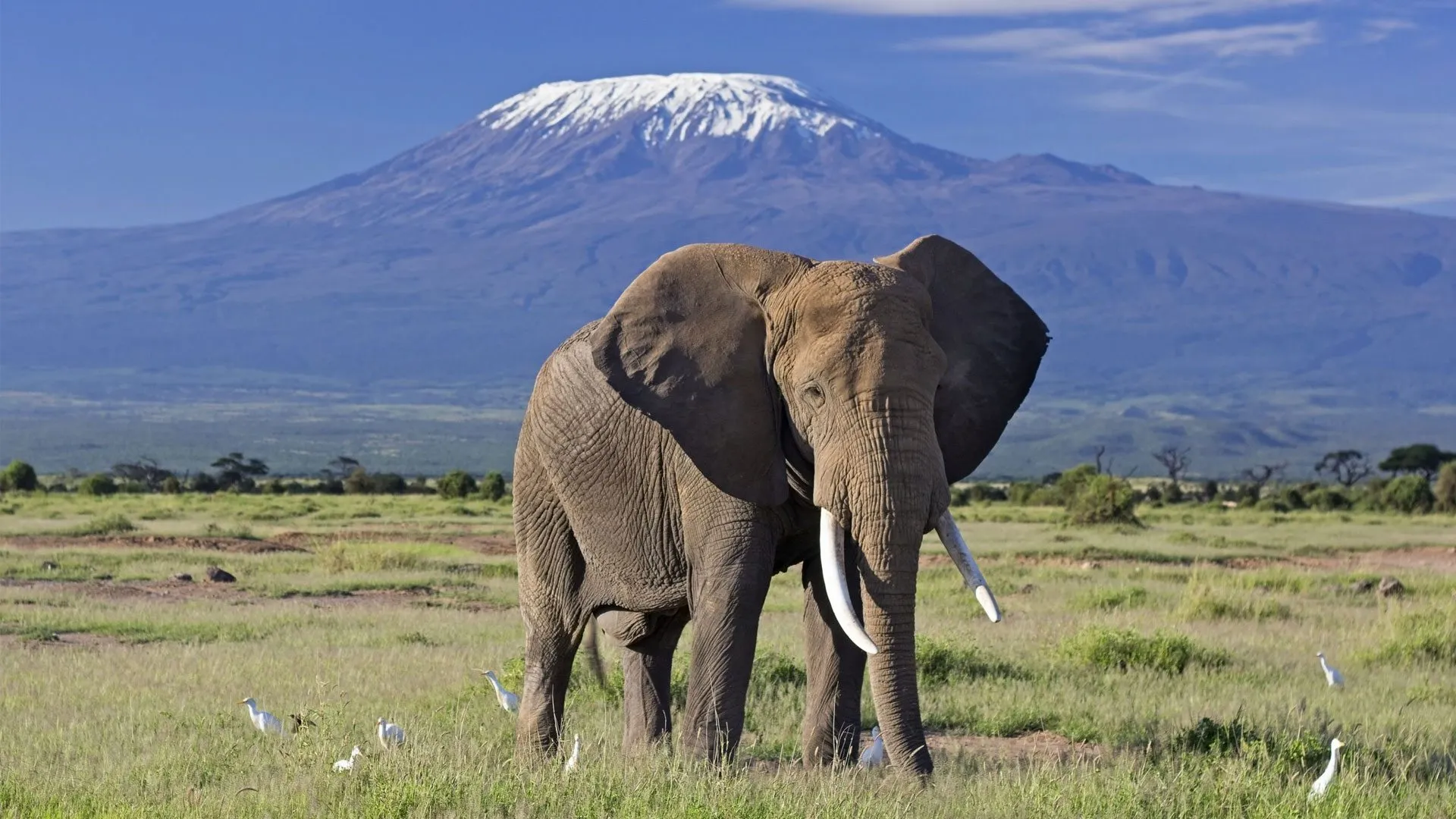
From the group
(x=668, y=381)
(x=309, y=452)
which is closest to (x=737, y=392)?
(x=668, y=381)

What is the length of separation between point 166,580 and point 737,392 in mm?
16912

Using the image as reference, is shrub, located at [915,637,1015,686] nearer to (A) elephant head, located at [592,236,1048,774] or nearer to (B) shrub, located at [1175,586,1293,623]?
(A) elephant head, located at [592,236,1048,774]

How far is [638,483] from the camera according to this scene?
30.7ft

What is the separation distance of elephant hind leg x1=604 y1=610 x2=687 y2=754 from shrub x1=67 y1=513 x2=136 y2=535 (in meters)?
26.4

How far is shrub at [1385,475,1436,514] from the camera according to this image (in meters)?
52.5

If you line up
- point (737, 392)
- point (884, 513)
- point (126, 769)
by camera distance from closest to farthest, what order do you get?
point (884, 513)
point (737, 392)
point (126, 769)

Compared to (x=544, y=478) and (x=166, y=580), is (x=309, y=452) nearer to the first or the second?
(x=166, y=580)

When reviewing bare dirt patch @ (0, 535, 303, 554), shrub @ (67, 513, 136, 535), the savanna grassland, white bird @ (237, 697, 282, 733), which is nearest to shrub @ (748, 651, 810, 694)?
the savanna grassland

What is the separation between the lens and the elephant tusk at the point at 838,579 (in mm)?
7766

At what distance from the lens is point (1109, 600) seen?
67.1ft

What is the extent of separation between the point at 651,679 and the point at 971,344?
8.40 feet

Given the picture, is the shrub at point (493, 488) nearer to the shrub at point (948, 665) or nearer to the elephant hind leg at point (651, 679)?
the shrub at point (948, 665)

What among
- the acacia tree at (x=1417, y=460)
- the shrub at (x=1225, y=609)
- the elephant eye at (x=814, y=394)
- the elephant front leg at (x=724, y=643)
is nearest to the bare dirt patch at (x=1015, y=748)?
the elephant front leg at (x=724, y=643)

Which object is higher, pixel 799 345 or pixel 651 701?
pixel 799 345
